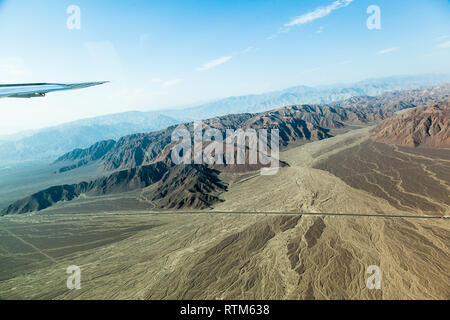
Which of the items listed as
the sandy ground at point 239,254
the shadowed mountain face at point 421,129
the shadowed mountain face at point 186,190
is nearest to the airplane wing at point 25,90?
the sandy ground at point 239,254

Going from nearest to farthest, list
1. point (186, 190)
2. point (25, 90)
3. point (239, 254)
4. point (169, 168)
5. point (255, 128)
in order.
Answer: point (25, 90)
point (239, 254)
point (186, 190)
point (169, 168)
point (255, 128)

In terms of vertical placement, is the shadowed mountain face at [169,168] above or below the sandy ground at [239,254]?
above

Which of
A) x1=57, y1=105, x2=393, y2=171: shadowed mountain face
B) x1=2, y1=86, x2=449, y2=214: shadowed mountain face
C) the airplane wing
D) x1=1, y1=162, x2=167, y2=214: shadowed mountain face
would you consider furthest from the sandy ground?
x1=57, y1=105, x2=393, y2=171: shadowed mountain face

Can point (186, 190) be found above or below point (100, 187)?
above


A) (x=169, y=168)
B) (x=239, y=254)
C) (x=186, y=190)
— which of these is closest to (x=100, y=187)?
(x=169, y=168)

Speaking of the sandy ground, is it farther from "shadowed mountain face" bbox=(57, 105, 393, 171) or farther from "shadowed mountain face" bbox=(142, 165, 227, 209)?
"shadowed mountain face" bbox=(57, 105, 393, 171)

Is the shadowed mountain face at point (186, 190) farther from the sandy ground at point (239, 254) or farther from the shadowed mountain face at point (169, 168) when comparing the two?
the sandy ground at point (239, 254)

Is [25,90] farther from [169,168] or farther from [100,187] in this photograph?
[100,187]

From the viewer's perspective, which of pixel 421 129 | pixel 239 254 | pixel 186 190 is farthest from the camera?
pixel 421 129

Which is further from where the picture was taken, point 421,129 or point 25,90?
point 421,129
